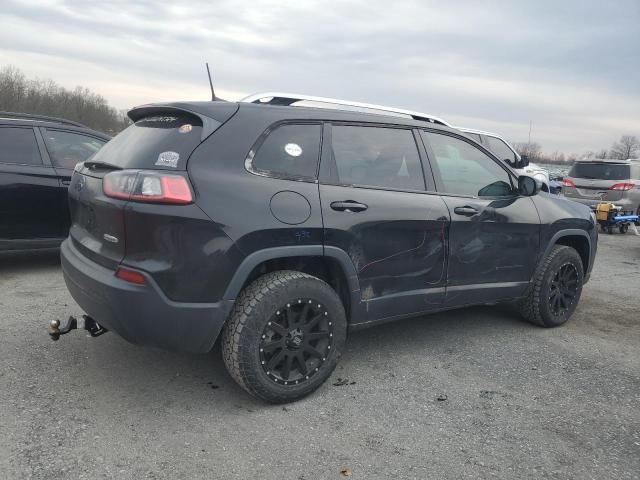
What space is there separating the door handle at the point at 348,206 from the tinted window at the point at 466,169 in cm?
83

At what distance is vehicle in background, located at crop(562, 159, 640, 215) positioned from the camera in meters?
11.9

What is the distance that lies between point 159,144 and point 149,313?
0.93m

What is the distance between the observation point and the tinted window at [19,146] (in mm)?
5461

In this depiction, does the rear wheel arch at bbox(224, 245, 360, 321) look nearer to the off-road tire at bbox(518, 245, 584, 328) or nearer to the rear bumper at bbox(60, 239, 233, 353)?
the rear bumper at bbox(60, 239, 233, 353)

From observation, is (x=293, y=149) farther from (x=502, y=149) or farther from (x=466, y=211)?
(x=502, y=149)

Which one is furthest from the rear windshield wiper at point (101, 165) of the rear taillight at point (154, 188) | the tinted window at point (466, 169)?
the tinted window at point (466, 169)

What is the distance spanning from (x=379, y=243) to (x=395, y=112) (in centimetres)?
116

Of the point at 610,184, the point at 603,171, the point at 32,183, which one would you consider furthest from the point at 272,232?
the point at 603,171

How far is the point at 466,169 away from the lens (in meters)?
4.09

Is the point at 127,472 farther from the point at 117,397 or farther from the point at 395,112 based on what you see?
the point at 395,112

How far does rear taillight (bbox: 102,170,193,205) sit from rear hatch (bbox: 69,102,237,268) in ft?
0.10

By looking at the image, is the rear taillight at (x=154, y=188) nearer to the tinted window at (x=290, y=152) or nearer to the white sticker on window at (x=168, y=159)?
the white sticker on window at (x=168, y=159)

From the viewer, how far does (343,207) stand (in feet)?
10.5

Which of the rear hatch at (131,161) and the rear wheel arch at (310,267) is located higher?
the rear hatch at (131,161)
